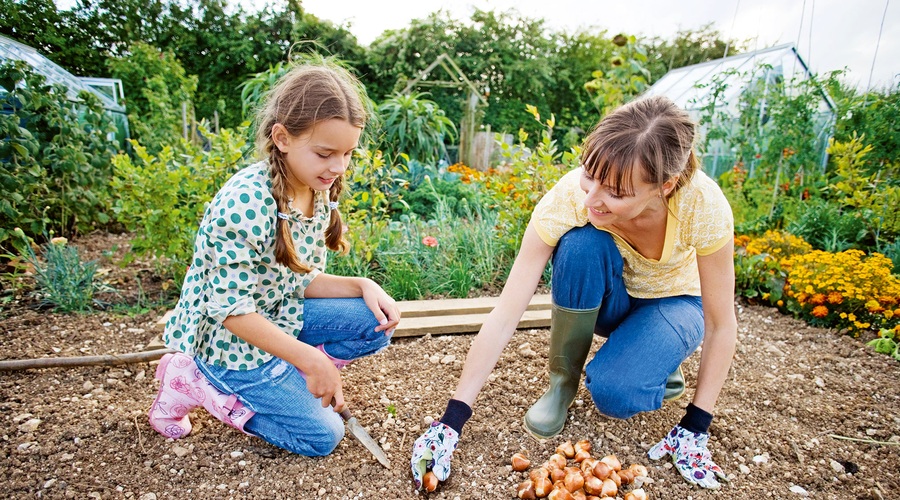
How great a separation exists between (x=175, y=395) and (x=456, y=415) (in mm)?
767

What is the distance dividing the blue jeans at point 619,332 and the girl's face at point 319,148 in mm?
647

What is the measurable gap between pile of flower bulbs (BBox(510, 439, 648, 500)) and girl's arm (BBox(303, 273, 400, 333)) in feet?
1.73

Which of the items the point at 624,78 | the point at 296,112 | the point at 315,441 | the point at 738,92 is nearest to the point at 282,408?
the point at 315,441

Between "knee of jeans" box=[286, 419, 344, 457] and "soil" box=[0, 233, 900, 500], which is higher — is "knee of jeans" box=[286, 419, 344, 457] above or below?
above

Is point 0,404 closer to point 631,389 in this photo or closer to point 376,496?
point 376,496

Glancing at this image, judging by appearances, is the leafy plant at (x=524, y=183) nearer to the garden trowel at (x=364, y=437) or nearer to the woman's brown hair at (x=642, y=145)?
the woman's brown hair at (x=642, y=145)

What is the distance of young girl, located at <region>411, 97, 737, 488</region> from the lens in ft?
3.85

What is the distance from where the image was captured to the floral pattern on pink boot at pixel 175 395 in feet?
4.40

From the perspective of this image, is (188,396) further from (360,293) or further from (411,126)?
(411,126)

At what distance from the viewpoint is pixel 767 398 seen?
66.9 inches

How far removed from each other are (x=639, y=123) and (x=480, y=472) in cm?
96

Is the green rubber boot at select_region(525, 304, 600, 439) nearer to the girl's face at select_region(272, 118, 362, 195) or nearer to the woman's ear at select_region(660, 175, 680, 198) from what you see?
the woman's ear at select_region(660, 175, 680, 198)

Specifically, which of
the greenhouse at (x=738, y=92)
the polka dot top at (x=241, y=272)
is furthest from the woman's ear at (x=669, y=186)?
the polka dot top at (x=241, y=272)

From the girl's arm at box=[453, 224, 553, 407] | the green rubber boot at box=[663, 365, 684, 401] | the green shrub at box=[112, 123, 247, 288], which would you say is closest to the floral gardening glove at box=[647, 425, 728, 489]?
the green rubber boot at box=[663, 365, 684, 401]
